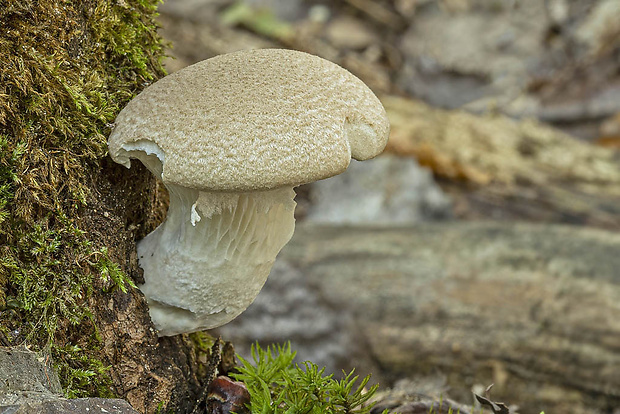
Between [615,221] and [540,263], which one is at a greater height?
[615,221]

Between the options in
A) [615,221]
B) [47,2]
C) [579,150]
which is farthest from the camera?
[579,150]

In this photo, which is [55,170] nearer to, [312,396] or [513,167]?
[312,396]

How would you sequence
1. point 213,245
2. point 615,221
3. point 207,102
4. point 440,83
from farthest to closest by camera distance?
point 440,83 < point 615,221 < point 213,245 < point 207,102

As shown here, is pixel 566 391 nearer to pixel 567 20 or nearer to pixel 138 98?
pixel 138 98

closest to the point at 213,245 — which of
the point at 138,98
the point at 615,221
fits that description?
the point at 138,98

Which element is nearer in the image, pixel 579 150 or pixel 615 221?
pixel 615 221

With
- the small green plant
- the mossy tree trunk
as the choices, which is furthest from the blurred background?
the mossy tree trunk
